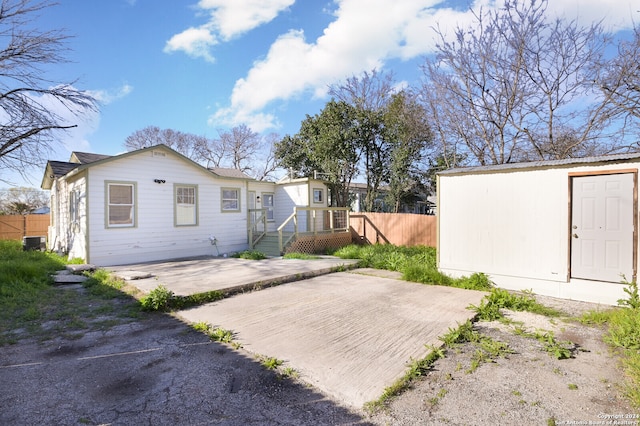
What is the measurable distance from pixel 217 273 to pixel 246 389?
5216mm

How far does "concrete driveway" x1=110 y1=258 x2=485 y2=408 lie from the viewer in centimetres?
301

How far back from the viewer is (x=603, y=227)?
5203mm

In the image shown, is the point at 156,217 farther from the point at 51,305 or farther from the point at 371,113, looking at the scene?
the point at 371,113

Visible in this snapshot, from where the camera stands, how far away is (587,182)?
541 cm

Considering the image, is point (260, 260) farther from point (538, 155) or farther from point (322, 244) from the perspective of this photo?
point (538, 155)

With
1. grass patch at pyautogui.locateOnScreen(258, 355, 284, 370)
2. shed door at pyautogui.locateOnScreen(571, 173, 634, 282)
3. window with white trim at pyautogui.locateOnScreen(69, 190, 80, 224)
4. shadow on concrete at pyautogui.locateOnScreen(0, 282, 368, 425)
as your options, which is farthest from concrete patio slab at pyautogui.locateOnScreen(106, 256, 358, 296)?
shed door at pyautogui.locateOnScreen(571, 173, 634, 282)

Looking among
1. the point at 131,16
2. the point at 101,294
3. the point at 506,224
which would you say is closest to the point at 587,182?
the point at 506,224

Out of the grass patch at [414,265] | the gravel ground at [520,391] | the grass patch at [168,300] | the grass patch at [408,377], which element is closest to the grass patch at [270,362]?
the grass patch at [408,377]

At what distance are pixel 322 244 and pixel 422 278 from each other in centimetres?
588

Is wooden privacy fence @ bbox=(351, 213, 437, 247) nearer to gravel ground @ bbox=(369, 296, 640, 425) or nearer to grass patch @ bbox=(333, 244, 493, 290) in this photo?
grass patch @ bbox=(333, 244, 493, 290)

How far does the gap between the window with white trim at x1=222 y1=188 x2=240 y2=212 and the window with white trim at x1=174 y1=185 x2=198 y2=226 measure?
45.1 inches

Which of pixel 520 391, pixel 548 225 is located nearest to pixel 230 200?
pixel 548 225

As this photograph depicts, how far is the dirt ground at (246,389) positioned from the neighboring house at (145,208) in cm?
599

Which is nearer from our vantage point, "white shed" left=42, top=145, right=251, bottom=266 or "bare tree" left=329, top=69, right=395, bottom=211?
"white shed" left=42, top=145, right=251, bottom=266
